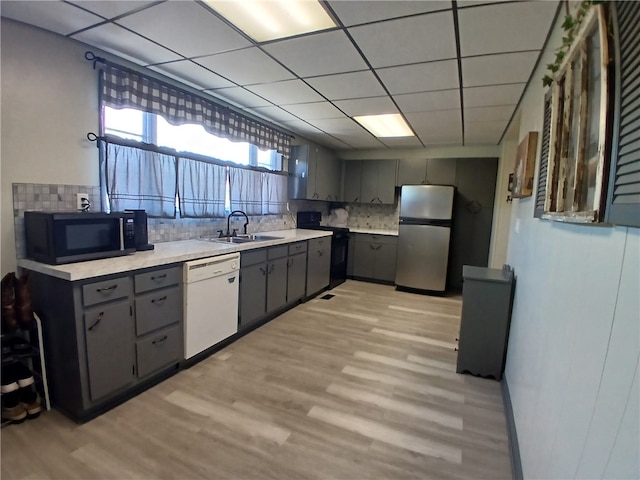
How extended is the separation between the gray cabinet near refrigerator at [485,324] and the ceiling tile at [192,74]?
2.66 metres

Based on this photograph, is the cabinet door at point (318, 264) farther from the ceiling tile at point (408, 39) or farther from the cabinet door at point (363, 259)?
the ceiling tile at point (408, 39)

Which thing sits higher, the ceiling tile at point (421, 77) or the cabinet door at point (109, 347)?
the ceiling tile at point (421, 77)

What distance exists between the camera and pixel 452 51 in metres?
1.99

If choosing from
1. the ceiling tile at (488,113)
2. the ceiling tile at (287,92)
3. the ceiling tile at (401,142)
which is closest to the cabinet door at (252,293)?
the ceiling tile at (287,92)

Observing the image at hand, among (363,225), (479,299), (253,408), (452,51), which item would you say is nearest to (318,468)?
(253,408)

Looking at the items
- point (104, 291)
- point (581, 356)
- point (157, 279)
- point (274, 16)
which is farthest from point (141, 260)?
point (581, 356)

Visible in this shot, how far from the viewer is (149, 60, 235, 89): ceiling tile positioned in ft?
7.89

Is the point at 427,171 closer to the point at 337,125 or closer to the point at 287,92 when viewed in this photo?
the point at 337,125

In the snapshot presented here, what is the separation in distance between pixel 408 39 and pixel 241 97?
181 cm

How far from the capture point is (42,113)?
1971mm

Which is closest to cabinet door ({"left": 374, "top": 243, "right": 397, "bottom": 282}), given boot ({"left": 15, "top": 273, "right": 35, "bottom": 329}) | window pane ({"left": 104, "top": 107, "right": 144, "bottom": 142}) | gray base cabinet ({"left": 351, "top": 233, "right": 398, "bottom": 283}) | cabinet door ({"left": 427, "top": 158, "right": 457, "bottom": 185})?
gray base cabinet ({"left": 351, "top": 233, "right": 398, "bottom": 283})

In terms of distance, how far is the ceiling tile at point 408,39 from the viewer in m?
1.70

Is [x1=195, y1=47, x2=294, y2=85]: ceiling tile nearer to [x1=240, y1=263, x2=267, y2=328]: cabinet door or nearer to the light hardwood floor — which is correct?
[x1=240, y1=263, x2=267, y2=328]: cabinet door

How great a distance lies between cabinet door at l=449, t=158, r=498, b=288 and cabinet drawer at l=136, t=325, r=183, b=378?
4.27 metres
